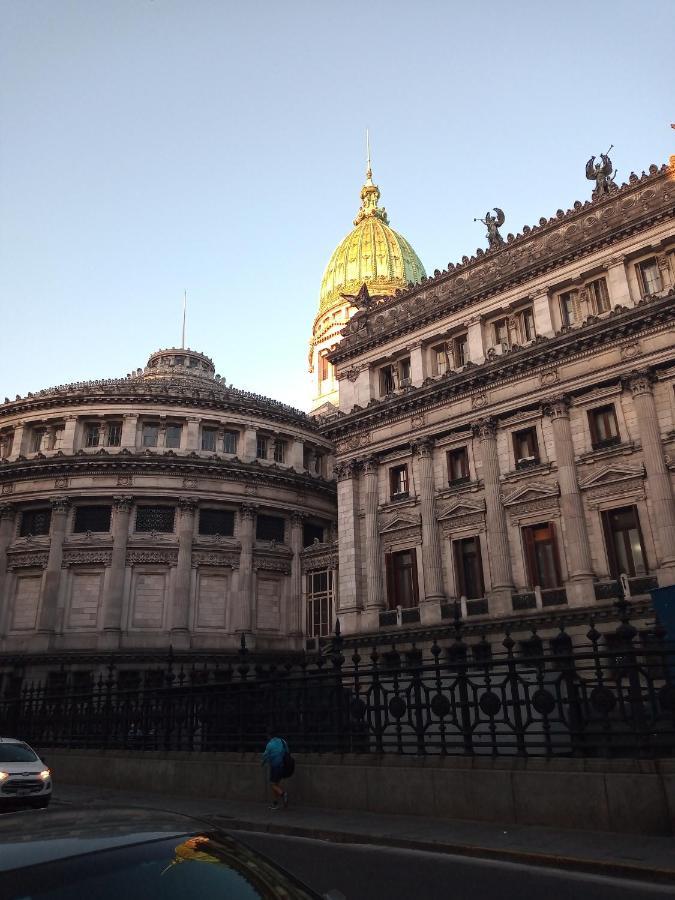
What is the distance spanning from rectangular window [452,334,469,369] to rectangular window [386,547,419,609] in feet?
30.4

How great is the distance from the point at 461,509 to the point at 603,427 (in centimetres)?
695

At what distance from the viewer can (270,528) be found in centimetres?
4634

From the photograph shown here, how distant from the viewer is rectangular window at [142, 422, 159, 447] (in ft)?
150

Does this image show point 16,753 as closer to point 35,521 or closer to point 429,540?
point 429,540

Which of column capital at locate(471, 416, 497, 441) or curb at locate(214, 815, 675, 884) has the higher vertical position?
column capital at locate(471, 416, 497, 441)

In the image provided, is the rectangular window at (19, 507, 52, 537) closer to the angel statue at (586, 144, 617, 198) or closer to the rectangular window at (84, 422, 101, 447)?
the rectangular window at (84, 422, 101, 447)

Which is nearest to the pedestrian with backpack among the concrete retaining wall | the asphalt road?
the concrete retaining wall

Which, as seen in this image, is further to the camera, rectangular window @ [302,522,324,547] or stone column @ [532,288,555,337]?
rectangular window @ [302,522,324,547]

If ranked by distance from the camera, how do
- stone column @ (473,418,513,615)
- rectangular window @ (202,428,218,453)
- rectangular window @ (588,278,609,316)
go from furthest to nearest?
rectangular window @ (202,428,218,453) → rectangular window @ (588,278,609,316) → stone column @ (473,418,513,615)

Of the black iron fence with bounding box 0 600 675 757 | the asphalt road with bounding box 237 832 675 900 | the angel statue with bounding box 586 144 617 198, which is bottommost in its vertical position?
the asphalt road with bounding box 237 832 675 900

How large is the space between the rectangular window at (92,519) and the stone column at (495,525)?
24.6m

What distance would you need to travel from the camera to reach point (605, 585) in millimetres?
25656

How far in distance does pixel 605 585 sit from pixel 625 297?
38.5 feet

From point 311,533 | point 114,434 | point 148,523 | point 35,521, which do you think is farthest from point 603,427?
point 35,521
